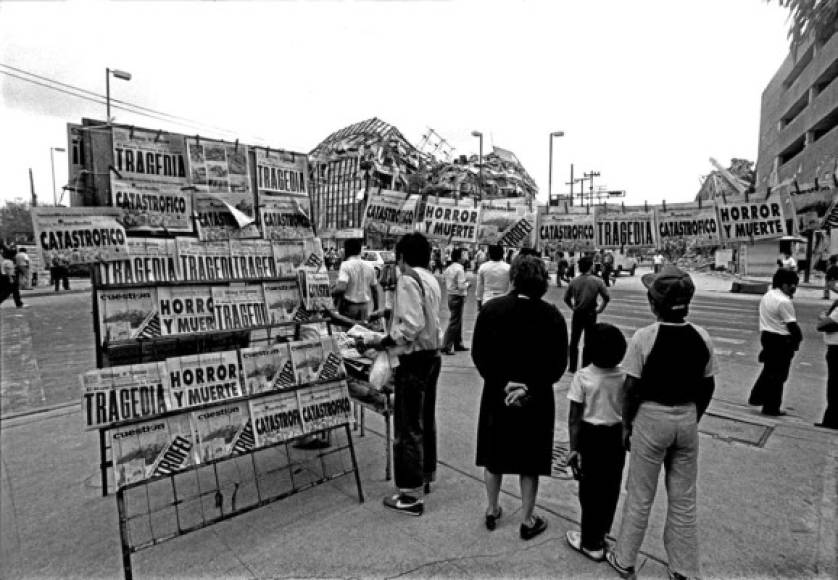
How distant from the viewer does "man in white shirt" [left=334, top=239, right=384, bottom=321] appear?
21.2ft

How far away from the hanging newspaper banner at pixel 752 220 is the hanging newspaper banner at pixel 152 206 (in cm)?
487

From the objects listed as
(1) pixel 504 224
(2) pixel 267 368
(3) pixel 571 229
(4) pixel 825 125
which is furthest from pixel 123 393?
(4) pixel 825 125

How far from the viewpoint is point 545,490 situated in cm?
367

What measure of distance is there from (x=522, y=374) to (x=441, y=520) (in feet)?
4.03

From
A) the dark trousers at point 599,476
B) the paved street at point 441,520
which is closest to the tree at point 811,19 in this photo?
the dark trousers at point 599,476

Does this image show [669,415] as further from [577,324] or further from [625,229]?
[577,324]

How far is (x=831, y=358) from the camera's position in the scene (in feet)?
16.2

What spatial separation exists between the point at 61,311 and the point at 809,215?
1829 cm

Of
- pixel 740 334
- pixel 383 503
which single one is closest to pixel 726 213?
pixel 383 503

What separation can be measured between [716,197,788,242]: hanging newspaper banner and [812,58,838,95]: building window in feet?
109

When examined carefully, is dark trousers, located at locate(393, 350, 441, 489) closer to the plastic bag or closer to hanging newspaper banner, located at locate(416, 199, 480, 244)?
the plastic bag

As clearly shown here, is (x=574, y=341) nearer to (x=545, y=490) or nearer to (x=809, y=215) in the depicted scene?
(x=809, y=215)

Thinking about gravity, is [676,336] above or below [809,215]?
below

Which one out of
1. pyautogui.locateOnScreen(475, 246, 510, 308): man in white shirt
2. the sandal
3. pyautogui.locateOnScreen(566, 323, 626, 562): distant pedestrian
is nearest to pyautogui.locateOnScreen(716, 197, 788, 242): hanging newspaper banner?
pyautogui.locateOnScreen(566, 323, 626, 562): distant pedestrian
